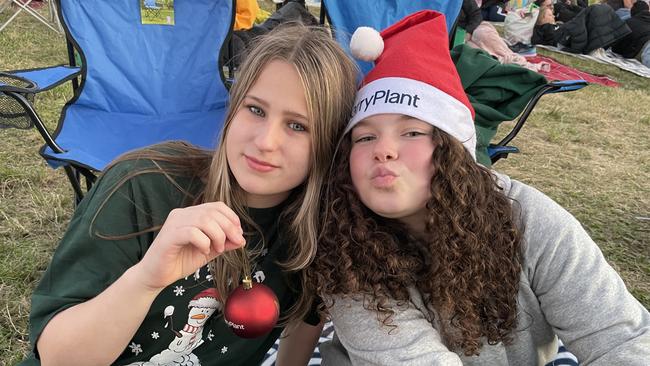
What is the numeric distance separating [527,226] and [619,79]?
21.8 feet

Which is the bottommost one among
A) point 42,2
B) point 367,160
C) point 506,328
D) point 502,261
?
→ point 42,2

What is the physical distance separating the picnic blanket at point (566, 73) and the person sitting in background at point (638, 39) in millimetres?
1739

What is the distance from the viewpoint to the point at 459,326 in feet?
4.08

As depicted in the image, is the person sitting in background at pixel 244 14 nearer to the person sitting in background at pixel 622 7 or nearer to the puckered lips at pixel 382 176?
→ the puckered lips at pixel 382 176

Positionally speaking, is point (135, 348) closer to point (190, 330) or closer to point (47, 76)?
point (190, 330)

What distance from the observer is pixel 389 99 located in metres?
1.21

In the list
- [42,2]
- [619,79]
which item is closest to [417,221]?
[619,79]

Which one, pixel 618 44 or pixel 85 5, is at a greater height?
pixel 85 5

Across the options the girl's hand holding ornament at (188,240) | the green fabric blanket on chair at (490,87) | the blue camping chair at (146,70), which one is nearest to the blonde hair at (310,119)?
the girl's hand holding ornament at (188,240)

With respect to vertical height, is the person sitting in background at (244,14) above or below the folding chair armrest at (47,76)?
below

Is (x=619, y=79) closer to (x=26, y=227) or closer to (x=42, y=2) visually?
(x=26, y=227)

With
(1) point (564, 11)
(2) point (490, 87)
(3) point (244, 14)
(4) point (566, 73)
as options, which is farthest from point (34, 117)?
(1) point (564, 11)

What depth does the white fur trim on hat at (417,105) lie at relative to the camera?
1202 mm

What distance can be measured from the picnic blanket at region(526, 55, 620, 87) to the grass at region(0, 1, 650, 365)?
0.92ft
